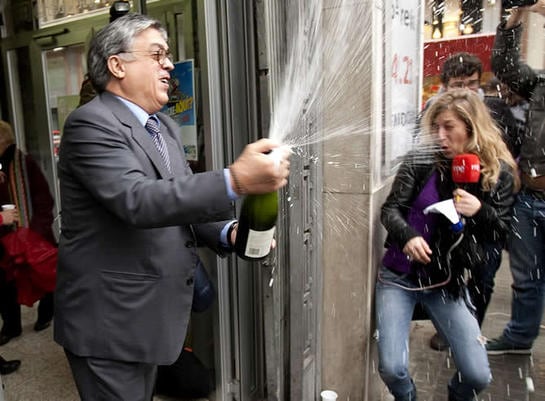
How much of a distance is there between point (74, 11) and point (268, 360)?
3524mm

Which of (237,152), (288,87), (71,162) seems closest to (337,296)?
(237,152)

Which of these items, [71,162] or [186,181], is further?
[71,162]

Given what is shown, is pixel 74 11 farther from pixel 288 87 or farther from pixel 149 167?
pixel 149 167

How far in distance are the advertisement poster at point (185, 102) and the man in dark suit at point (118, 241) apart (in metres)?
0.91

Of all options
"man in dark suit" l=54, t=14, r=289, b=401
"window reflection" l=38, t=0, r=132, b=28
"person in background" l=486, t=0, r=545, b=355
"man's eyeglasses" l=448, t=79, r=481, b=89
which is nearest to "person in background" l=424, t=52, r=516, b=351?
"man's eyeglasses" l=448, t=79, r=481, b=89

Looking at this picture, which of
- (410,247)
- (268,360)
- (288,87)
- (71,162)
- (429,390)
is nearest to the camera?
(71,162)

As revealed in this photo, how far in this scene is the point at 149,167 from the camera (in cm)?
165

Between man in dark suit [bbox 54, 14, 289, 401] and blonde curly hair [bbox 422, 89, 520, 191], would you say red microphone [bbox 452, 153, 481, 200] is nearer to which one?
blonde curly hair [bbox 422, 89, 520, 191]

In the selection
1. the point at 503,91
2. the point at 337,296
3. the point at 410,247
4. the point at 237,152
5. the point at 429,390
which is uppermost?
the point at 503,91

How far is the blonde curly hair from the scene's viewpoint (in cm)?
249

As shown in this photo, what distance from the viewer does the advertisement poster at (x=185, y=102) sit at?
272 cm

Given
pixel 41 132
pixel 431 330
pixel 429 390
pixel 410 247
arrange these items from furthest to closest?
pixel 41 132, pixel 431 330, pixel 429 390, pixel 410 247

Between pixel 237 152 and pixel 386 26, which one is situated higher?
pixel 386 26

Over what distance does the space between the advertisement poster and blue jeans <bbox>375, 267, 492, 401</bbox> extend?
134 cm
